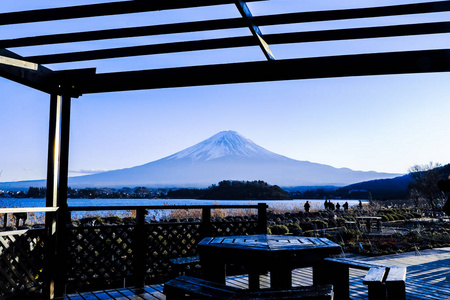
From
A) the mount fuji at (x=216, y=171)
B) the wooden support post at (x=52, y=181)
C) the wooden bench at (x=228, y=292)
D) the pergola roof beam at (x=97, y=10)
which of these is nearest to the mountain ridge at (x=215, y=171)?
the mount fuji at (x=216, y=171)

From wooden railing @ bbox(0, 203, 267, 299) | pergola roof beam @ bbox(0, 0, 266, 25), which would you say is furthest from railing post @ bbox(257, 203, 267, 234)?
pergola roof beam @ bbox(0, 0, 266, 25)

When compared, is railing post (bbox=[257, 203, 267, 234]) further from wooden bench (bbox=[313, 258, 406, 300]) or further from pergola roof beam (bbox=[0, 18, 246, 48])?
pergola roof beam (bbox=[0, 18, 246, 48])

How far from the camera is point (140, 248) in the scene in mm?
4281

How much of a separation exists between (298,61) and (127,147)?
73554mm

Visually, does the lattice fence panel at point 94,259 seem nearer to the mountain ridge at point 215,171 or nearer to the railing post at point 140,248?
the railing post at point 140,248

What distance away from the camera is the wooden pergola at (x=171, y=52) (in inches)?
114

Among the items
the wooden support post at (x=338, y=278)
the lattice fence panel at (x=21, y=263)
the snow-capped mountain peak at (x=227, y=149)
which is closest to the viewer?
the wooden support post at (x=338, y=278)

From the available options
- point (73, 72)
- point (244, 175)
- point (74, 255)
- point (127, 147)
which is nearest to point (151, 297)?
point (74, 255)

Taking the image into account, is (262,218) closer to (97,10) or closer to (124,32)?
(124,32)

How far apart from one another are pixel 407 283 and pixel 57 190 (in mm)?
4004

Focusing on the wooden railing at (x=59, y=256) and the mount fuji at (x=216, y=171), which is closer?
the wooden railing at (x=59, y=256)

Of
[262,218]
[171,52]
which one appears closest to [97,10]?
[171,52]

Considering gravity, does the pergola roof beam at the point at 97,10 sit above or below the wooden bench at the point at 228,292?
above

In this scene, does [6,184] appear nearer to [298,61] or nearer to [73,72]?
[73,72]
